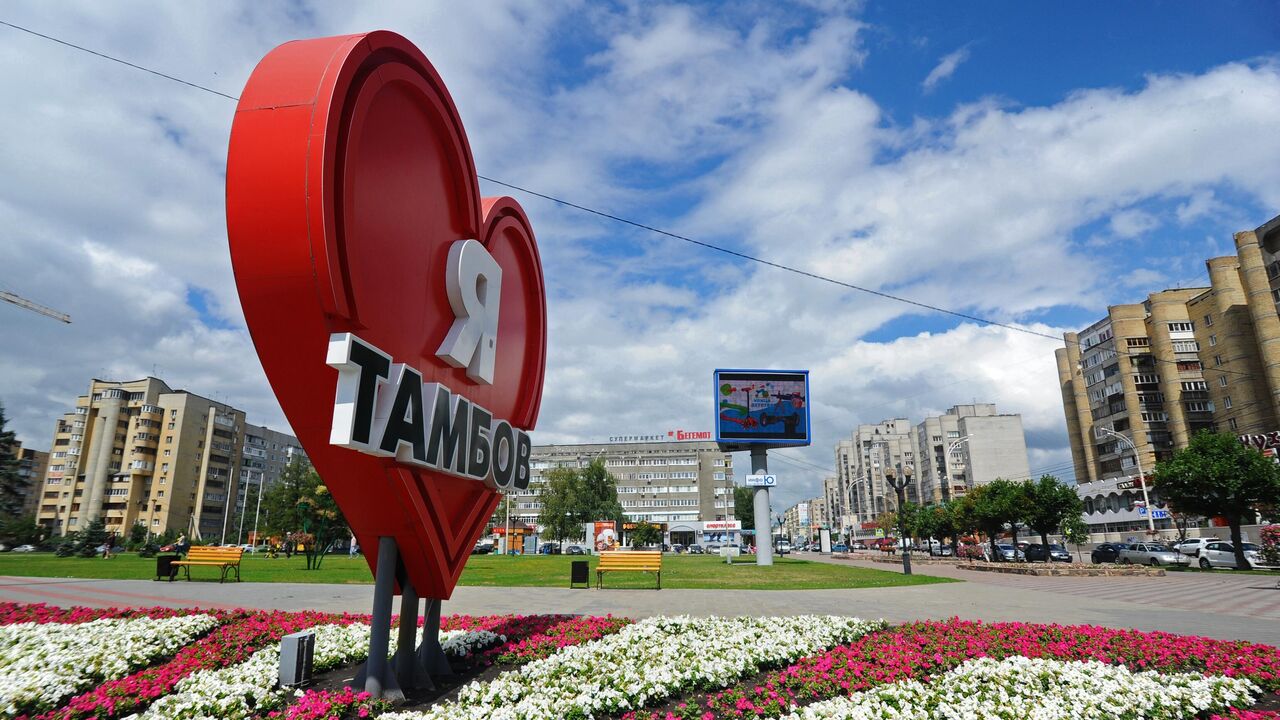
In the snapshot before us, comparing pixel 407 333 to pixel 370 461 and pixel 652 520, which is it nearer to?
pixel 370 461

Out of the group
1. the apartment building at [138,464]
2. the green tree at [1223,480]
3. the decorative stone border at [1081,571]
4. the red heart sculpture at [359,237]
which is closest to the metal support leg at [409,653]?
the red heart sculpture at [359,237]

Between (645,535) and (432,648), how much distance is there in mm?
81976

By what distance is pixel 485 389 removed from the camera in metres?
9.02

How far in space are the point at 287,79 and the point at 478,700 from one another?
612 centimetres

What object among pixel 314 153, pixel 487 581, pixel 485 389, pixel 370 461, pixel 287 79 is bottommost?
pixel 487 581

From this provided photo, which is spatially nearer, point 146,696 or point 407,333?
point 146,696

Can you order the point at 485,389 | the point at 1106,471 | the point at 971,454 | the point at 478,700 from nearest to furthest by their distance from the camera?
the point at 478,700 → the point at 485,389 → the point at 1106,471 → the point at 971,454

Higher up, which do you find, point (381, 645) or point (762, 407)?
point (762, 407)

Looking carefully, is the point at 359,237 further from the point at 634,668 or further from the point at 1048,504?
the point at 1048,504

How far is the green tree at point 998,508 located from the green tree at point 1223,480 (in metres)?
9.70

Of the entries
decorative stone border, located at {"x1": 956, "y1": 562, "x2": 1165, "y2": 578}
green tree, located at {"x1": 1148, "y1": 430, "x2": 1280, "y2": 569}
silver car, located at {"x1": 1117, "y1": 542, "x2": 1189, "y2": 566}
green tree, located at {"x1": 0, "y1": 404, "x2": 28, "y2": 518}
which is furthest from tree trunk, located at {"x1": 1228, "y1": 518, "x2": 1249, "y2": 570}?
green tree, located at {"x1": 0, "y1": 404, "x2": 28, "y2": 518}

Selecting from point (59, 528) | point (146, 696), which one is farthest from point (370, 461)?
point (59, 528)

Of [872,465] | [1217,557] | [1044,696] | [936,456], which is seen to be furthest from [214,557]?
[872,465]

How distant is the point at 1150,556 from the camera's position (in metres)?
39.9
